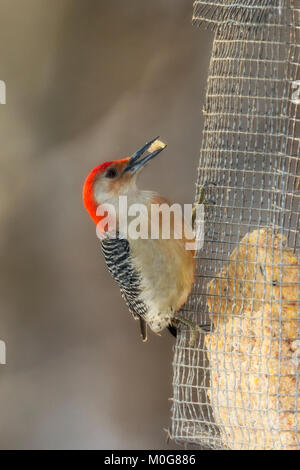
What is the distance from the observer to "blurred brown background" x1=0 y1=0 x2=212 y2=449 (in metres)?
3.92

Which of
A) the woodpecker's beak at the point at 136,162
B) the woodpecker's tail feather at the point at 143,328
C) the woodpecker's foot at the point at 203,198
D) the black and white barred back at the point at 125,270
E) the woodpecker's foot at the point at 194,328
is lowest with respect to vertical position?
the woodpecker's tail feather at the point at 143,328

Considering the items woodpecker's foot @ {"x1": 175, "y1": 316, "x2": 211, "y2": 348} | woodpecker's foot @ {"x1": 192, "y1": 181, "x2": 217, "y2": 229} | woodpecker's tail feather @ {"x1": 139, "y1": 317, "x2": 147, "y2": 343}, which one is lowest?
woodpecker's tail feather @ {"x1": 139, "y1": 317, "x2": 147, "y2": 343}

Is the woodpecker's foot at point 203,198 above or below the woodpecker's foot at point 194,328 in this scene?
above

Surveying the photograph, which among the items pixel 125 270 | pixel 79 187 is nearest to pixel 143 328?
pixel 125 270

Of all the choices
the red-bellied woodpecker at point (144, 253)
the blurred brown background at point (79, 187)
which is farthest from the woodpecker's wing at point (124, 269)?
the blurred brown background at point (79, 187)

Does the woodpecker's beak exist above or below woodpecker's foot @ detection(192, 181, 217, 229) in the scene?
above

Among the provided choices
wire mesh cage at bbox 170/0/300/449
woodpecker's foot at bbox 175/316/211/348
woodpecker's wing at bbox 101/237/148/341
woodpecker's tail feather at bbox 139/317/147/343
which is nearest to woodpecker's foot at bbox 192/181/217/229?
wire mesh cage at bbox 170/0/300/449

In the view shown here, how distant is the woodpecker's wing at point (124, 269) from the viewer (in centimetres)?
275

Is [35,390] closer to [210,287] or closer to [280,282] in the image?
[210,287]

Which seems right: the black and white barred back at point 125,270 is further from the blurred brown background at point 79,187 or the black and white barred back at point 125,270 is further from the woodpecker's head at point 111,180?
the blurred brown background at point 79,187

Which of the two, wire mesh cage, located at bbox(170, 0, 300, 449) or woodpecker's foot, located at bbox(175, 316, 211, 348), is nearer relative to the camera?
wire mesh cage, located at bbox(170, 0, 300, 449)

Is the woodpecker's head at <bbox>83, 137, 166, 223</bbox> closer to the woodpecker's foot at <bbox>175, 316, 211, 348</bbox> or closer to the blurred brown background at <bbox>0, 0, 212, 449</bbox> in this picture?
the woodpecker's foot at <bbox>175, 316, 211, 348</bbox>

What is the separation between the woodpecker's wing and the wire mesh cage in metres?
0.22

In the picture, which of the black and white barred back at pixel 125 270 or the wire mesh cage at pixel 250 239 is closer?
the wire mesh cage at pixel 250 239
